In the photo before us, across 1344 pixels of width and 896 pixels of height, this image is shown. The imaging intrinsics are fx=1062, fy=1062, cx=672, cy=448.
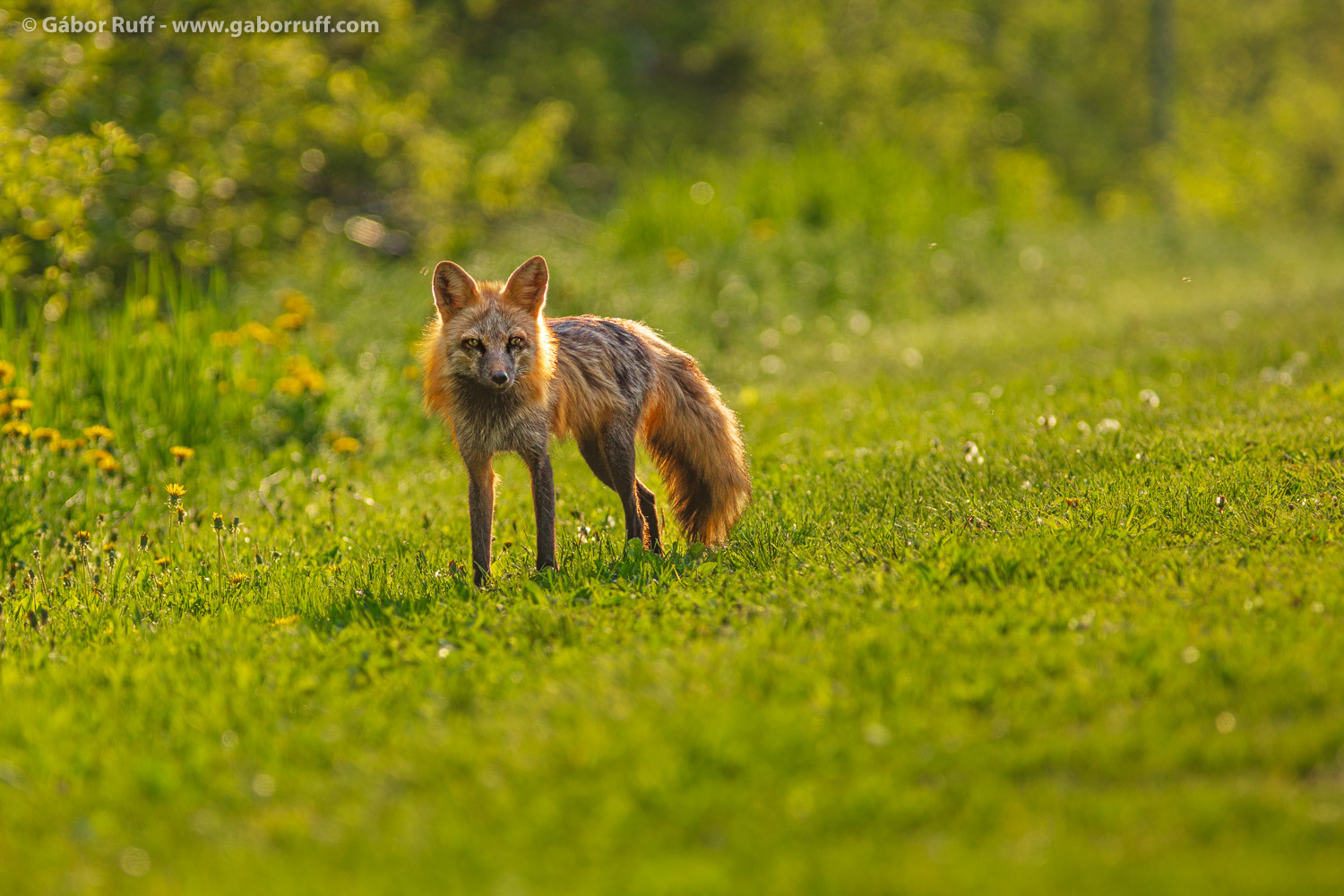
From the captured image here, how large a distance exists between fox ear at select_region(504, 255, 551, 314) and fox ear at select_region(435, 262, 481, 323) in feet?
0.51

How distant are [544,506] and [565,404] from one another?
0.50 meters

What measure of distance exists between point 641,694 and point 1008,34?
104ft

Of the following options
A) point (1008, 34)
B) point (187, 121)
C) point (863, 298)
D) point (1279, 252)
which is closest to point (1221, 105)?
point (1008, 34)

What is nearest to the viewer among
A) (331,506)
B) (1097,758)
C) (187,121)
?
(1097,758)

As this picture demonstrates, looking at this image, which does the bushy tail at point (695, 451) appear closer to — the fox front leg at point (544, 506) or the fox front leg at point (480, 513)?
the fox front leg at point (544, 506)

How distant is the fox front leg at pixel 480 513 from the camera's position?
4.95m

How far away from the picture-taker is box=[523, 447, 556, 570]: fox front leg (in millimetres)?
4938

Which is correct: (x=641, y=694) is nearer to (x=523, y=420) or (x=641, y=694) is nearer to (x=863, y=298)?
(x=523, y=420)

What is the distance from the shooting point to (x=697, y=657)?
12.7ft

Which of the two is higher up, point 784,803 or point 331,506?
point 331,506

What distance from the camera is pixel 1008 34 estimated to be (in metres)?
30.8

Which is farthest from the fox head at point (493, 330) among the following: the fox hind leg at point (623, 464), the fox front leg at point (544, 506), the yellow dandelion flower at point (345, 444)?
the yellow dandelion flower at point (345, 444)

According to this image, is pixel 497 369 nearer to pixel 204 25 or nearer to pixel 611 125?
pixel 204 25

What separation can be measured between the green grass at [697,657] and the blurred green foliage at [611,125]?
2.52 meters
